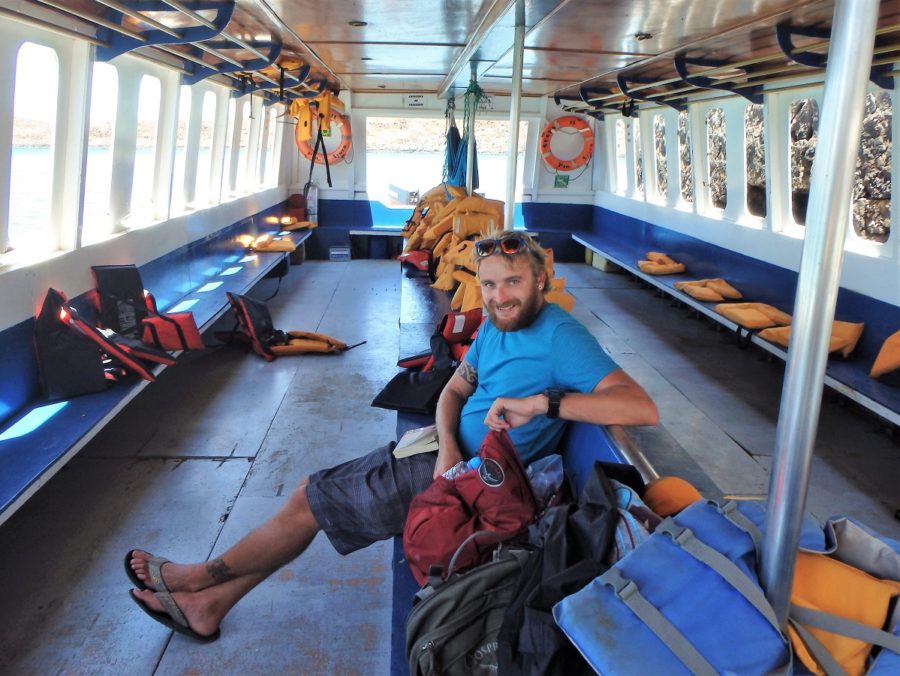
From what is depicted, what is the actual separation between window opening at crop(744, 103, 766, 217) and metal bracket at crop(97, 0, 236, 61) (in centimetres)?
489

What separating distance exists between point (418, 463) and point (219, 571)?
0.79 metres

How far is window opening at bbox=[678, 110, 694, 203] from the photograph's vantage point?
8.12 metres

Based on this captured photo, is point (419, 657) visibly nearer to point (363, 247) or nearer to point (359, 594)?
point (359, 594)

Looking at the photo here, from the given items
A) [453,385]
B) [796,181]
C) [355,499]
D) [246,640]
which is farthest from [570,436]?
[796,181]

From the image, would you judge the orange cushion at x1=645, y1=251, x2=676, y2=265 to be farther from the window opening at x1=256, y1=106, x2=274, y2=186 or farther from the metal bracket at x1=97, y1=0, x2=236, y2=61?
the metal bracket at x1=97, y1=0, x2=236, y2=61

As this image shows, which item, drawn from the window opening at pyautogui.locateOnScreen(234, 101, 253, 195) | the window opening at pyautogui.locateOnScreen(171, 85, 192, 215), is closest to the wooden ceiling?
the window opening at pyautogui.locateOnScreen(171, 85, 192, 215)

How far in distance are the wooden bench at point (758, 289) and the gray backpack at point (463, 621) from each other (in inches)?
98.6

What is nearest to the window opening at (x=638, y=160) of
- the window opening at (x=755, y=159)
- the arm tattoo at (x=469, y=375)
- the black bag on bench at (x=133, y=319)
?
the window opening at (x=755, y=159)

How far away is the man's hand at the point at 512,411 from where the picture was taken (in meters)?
2.12

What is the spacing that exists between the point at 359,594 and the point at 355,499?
65 centimetres

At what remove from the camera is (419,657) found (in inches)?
58.7

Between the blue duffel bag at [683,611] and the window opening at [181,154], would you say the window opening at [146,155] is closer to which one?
the window opening at [181,154]

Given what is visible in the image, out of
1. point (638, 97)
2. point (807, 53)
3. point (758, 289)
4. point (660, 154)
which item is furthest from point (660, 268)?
point (807, 53)

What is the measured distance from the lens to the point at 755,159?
6734 millimetres
